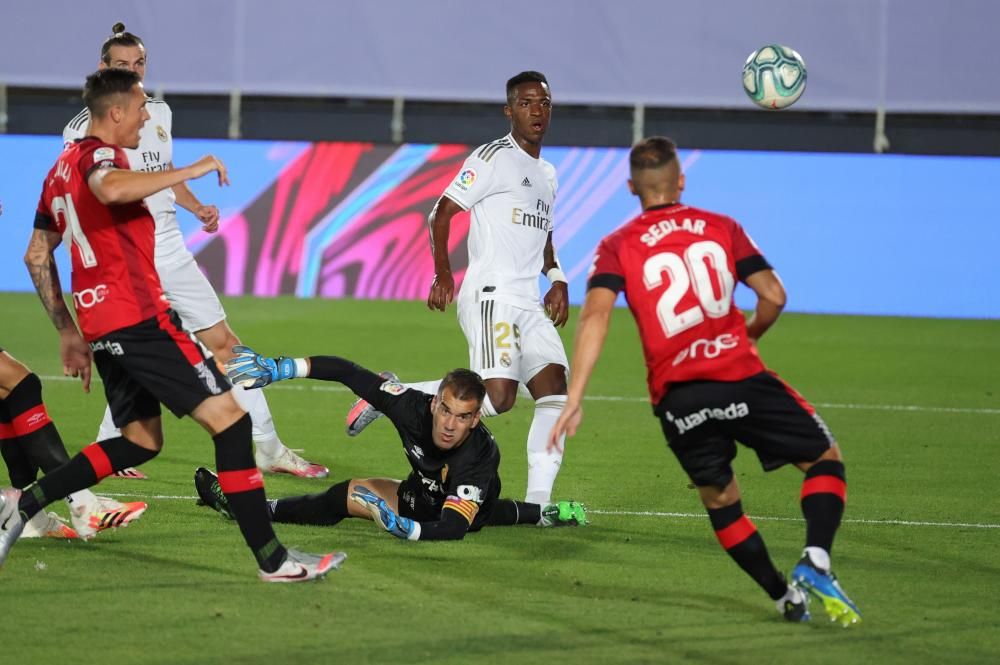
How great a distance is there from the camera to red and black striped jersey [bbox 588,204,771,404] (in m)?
5.15

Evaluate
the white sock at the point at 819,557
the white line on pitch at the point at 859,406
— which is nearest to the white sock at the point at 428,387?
the white sock at the point at 819,557

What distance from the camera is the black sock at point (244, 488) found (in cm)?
547

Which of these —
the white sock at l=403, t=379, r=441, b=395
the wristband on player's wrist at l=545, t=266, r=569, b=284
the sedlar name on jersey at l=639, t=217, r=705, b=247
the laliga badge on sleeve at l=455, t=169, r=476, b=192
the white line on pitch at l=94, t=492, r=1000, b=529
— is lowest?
the white line on pitch at l=94, t=492, r=1000, b=529

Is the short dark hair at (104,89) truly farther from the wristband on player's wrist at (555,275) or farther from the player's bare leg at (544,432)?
the wristband on player's wrist at (555,275)

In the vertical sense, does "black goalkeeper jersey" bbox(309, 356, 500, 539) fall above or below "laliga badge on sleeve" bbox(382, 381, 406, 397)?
below

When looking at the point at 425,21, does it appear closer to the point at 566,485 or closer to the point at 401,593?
the point at 566,485

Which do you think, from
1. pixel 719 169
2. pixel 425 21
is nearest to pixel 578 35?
pixel 425 21

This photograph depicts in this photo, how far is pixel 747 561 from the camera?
5.16 metres

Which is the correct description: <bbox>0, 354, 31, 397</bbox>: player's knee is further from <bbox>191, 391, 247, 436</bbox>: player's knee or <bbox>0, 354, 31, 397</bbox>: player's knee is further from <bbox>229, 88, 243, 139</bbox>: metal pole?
<bbox>229, 88, 243, 139</bbox>: metal pole

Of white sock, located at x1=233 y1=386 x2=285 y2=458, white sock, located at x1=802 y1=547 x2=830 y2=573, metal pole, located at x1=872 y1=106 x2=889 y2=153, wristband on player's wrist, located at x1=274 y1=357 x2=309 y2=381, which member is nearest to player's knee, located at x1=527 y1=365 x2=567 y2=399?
wristband on player's wrist, located at x1=274 y1=357 x2=309 y2=381

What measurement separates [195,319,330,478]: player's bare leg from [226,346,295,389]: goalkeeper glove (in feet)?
3.85

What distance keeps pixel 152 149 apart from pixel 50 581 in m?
3.16

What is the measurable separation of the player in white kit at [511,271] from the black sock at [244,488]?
1748 millimetres

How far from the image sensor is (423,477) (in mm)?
6516
